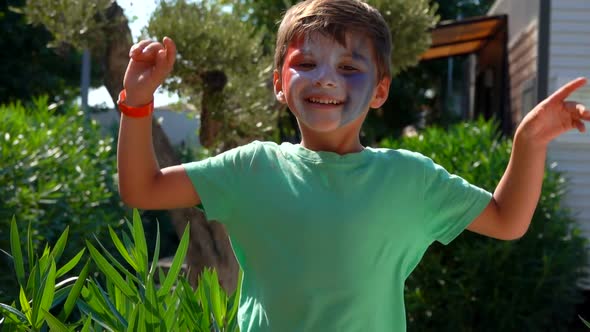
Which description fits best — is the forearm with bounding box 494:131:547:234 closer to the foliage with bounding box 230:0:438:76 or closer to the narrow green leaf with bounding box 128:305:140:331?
the narrow green leaf with bounding box 128:305:140:331

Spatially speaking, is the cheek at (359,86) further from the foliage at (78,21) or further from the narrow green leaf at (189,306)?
the foliage at (78,21)

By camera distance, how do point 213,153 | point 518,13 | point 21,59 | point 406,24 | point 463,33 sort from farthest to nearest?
point 21,59, point 463,33, point 518,13, point 406,24, point 213,153

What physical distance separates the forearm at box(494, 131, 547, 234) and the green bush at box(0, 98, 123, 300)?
10.0 feet

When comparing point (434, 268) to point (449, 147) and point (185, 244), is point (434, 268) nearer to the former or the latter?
point (449, 147)

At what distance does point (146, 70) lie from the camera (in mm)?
1929

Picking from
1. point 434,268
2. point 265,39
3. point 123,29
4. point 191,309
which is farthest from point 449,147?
point 191,309

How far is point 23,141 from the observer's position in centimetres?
536

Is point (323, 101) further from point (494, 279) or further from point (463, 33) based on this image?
point (463, 33)

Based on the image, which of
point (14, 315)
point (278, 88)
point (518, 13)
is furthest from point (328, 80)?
point (518, 13)

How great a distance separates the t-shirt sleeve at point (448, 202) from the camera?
6.86ft

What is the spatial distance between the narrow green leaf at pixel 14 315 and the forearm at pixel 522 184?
1.10m

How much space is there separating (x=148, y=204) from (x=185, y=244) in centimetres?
33

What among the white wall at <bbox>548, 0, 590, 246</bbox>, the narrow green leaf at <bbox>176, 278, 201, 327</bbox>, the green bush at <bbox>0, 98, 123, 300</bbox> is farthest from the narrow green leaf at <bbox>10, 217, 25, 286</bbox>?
the white wall at <bbox>548, 0, 590, 246</bbox>

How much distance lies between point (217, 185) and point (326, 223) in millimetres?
255
